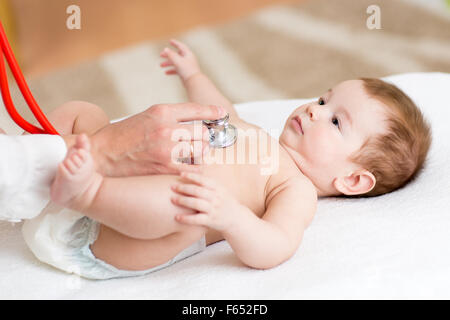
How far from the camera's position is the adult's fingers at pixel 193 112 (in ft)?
3.25

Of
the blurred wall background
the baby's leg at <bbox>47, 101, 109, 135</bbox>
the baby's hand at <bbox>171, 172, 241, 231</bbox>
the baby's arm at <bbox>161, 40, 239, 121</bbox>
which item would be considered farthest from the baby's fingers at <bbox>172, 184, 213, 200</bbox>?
the blurred wall background

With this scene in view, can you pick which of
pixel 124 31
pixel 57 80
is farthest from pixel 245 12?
pixel 57 80

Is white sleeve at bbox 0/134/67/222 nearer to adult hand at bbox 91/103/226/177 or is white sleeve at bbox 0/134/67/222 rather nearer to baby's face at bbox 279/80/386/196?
adult hand at bbox 91/103/226/177

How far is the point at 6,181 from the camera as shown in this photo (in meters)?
0.86

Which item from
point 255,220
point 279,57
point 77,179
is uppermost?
point 77,179

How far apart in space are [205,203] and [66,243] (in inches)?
11.6

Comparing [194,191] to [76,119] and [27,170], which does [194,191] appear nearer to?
[27,170]

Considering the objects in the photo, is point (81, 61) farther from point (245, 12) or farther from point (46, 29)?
point (245, 12)

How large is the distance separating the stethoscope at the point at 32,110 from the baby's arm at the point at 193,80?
29cm

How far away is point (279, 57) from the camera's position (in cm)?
237

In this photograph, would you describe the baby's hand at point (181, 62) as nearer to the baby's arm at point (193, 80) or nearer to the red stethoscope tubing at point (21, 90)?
the baby's arm at point (193, 80)

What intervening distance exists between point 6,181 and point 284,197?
49 centimetres

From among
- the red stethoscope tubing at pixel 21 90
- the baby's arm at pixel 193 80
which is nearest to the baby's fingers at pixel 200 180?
the red stethoscope tubing at pixel 21 90

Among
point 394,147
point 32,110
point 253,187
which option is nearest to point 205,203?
point 253,187
